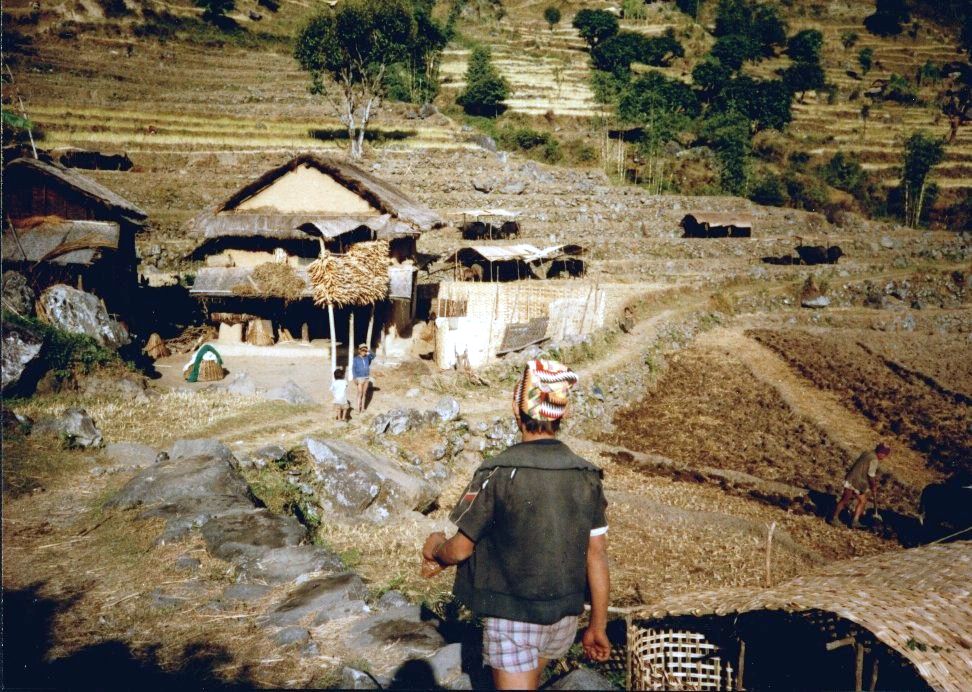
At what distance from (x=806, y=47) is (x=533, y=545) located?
3539 inches

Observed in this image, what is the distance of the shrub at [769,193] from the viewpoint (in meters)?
44.4

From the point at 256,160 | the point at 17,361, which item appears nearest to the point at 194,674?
the point at 17,361

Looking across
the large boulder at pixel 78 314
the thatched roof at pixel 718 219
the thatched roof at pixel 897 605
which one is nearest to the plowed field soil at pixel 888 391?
the thatched roof at pixel 897 605

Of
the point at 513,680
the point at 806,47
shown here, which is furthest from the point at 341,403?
the point at 806,47

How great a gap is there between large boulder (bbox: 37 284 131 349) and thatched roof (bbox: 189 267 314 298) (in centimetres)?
323

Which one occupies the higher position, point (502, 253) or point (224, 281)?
point (502, 253)

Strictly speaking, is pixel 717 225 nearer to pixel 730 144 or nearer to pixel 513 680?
pixel 730 144

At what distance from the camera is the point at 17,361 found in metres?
11.7

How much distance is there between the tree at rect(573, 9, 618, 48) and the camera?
8050 centimetres

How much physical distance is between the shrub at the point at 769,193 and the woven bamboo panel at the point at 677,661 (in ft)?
149

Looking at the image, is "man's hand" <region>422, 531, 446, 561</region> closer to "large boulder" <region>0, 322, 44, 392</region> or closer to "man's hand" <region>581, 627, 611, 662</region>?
"man's hand" <region>581, 627, 611, 662</region>

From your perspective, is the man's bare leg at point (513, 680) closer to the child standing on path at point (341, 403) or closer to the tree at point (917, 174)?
the child standing on path at point (341, 403)

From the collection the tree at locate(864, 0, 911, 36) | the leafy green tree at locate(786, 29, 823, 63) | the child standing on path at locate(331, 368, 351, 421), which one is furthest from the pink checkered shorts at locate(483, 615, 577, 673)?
the tree at locate(864, 0, 911, 36)

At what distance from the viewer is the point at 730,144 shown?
48.1 m
